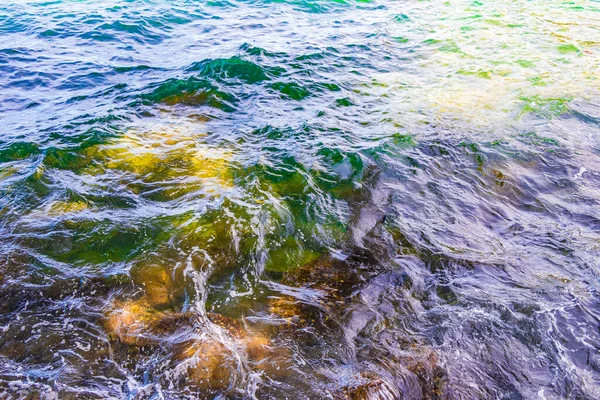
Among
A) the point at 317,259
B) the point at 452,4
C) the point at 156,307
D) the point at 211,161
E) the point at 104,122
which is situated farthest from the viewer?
the point at 452,4

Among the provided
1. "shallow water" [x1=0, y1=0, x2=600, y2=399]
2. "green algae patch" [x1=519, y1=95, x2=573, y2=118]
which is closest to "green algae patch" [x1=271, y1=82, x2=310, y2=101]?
"shallow water" [x1=0, y1=0, x2=600, y2=399]

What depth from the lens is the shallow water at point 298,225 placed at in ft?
14.1

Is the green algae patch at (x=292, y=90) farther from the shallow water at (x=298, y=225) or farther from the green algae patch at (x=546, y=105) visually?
the green algae patch at (x=546, y=105)

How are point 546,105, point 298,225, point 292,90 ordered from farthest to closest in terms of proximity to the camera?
point 292,90, point 546,105, point 298,225

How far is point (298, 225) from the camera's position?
6.34 meters

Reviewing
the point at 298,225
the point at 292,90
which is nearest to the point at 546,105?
the point at 292,90

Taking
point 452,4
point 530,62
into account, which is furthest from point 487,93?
point 452,4

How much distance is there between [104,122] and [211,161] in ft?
10.4

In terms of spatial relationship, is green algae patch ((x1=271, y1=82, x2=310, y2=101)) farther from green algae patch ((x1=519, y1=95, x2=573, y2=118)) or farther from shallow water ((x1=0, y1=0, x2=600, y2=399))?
green algae patch ((x1=519, y1=95, x2=573, y2=118))

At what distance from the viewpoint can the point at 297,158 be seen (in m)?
7.82

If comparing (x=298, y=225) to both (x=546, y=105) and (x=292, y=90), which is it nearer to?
(x=292, y=90)

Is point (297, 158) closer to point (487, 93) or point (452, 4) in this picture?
point (487, 93)

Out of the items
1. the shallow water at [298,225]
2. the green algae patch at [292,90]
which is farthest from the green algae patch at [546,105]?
the green algae patch at [292,90]

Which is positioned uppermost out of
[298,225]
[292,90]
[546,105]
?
[546,105]
